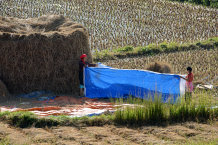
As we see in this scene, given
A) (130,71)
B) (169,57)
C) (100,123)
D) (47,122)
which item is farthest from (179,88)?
(169,57)

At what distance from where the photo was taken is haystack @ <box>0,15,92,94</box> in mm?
10906

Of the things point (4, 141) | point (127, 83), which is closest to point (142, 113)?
point (127, 83)

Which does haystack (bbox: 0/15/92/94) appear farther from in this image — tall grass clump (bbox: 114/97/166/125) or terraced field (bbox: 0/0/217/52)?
terraced field (bbox: 0/0/217/52)

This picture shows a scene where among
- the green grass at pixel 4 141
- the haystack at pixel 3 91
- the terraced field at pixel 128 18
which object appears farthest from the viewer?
the terraced field at pixel 128 18

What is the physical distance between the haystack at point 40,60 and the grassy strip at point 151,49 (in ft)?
14.1

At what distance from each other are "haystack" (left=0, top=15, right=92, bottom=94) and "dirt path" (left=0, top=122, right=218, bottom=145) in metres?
3.37

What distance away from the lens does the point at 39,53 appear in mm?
11039

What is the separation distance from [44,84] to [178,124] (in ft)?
15.3

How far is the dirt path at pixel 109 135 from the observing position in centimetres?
684

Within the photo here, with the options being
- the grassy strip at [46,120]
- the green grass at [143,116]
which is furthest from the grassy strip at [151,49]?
the grassy strip at [46,120]

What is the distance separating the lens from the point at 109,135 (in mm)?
7285

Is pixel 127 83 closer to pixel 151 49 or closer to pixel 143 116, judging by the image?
pixel 143 116

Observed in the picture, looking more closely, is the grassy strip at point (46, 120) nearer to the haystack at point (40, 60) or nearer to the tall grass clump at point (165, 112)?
the tall grass clump at point (165, 112)

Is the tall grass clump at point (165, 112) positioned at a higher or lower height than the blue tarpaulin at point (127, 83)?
lower
